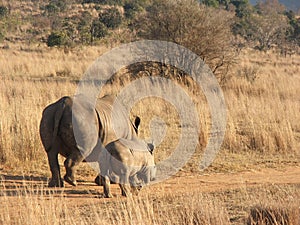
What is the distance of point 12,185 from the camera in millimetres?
7566

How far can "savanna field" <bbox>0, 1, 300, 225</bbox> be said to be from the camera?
558cm

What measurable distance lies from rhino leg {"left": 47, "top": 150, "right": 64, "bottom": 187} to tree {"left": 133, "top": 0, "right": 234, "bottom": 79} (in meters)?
12.9

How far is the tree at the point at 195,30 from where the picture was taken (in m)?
20.1

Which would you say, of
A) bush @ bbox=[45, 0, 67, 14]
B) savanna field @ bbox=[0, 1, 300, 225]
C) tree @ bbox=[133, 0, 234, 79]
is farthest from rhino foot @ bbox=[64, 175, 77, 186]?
bush @ bbox=[45, 0, 67, 14]

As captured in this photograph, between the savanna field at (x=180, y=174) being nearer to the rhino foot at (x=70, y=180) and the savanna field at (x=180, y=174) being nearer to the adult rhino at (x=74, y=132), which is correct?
the rhino foot at (x=70, y=180)

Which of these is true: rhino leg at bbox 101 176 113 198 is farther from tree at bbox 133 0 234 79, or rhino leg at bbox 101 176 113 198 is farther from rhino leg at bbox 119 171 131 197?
tree at bbox 133 0 234 79

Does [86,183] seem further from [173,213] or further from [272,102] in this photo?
[272,102]

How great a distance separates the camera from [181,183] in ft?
26.4

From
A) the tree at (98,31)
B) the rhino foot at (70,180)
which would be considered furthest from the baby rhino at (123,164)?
the tree at (98,31)

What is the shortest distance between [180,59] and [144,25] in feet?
9.01

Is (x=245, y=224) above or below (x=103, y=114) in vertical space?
below

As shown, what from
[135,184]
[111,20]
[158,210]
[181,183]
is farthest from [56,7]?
[158,210]

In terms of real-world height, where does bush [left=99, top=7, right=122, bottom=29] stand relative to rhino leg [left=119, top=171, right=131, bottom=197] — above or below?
above

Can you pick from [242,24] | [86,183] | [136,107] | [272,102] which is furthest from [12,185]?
[242,24]
